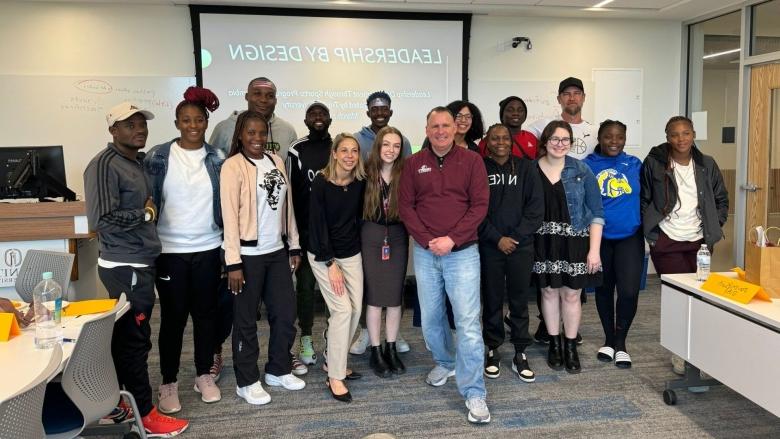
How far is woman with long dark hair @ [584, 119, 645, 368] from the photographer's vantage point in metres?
3.45

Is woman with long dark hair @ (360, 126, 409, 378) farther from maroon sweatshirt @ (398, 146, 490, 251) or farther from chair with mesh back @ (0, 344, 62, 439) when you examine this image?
chair with mesh back @ (0, 344, 62, 439)

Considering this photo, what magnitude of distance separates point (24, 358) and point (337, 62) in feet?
14.2

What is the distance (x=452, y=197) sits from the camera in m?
2.89

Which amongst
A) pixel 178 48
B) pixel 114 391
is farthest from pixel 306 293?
pixel 178 48

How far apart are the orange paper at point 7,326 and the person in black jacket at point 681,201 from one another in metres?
3.26

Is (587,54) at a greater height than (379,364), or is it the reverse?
(587,54)

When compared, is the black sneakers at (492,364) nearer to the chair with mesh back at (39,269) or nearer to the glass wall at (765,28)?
the chair with mesh back at (39,269)

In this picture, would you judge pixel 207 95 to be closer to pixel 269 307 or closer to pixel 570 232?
pixel 269 307

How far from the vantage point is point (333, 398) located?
10.5ft

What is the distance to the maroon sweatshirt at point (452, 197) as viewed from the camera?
2.89m

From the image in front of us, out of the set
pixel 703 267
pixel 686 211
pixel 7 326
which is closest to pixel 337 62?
pixel 686 211

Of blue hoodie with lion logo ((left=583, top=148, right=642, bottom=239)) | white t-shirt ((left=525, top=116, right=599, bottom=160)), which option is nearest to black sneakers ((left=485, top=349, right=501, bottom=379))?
blue hoodie with lion logo ((left=583, top=148, right=642, bottom=239))

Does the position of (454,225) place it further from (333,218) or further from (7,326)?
(7,326)

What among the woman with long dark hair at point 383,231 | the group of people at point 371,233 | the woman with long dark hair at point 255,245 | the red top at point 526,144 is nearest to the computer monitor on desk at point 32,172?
the group of people at point 371,233
